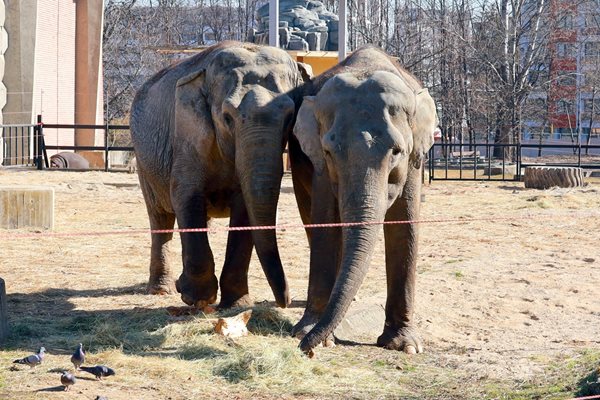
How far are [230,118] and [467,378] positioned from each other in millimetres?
3171

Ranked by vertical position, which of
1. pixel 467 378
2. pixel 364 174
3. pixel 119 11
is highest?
pixel 119 11

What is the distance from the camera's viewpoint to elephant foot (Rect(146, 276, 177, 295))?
11500mm

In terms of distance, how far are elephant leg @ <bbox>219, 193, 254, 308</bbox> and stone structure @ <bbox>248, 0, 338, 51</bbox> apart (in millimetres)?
18926

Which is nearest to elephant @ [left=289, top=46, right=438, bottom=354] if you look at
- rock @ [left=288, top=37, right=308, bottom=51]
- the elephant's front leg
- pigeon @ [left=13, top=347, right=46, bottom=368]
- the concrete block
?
the elephant's front leg

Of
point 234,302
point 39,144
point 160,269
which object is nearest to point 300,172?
point 234,302

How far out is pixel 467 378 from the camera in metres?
8.00

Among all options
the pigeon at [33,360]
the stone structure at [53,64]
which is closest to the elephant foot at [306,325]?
the pigeon at [33,360]

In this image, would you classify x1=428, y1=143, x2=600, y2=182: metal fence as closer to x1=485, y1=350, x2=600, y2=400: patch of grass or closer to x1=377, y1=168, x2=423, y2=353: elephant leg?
x1=377, y1=168, x2=423, y2=353: elephant leg

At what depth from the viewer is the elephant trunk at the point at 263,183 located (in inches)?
367

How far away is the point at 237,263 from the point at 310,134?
205 centimetres

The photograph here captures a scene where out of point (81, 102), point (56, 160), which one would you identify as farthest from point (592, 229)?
point (81, 102)

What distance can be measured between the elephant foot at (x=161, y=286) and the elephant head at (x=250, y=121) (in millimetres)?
1717

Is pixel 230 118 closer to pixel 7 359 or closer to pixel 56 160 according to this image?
pixel 7 359

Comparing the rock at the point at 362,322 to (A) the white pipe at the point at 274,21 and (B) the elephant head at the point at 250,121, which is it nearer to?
(B) the elephant head at the point at 250,121
